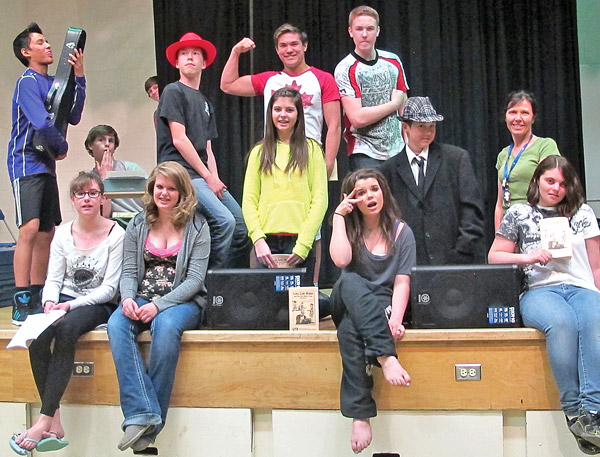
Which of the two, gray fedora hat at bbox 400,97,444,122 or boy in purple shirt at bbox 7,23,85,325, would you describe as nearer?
gray fedora hat at bbox 400,97,444,122

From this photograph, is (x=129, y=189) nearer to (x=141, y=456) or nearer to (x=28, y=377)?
(x=28, y=377)

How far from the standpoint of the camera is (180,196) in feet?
9.02

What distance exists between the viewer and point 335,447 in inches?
95.9

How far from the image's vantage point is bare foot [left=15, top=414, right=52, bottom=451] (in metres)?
2.40

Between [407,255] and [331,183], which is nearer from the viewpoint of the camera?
[407,255]

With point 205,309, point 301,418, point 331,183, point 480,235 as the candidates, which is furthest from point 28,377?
point 331,183

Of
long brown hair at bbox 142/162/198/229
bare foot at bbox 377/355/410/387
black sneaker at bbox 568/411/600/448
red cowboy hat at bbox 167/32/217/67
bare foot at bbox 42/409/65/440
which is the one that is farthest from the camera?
red cowboy hat at bbox 167/32/217/67

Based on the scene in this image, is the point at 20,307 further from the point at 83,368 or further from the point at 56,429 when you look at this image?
the point at 56,429

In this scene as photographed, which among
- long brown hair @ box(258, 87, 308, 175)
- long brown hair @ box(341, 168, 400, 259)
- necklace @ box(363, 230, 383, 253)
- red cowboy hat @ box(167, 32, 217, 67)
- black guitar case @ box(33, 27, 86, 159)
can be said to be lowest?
necklace @ box(363, 230, 383, 253)

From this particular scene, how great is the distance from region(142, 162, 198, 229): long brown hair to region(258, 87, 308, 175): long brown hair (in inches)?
13.8

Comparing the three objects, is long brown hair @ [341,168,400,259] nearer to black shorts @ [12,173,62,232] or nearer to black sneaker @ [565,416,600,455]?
black sneaker @ [565,416,600,455]

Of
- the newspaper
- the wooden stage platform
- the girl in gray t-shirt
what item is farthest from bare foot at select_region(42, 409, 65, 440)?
the girl in gray t-shirt

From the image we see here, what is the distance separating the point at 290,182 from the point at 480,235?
851 millimetres

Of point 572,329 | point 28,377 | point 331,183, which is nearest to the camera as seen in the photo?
point 572,329
